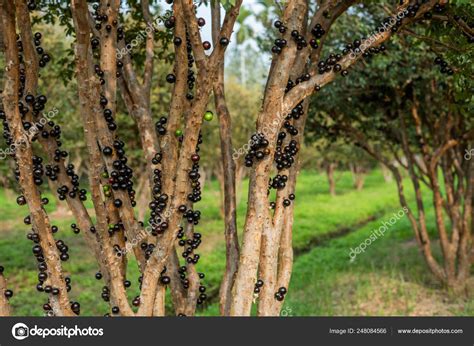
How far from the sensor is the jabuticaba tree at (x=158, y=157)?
3.77 metres

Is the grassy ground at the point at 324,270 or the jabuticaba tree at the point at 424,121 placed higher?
the jabuticaba tree at the point at 424,121

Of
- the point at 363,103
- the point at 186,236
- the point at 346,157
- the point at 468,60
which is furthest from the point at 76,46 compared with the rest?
the point at 346,157

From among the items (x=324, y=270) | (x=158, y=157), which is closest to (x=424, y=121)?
(x=324, y=270)

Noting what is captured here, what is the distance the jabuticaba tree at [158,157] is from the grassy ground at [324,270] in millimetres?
1978

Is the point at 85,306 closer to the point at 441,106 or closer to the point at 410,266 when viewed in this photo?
the point at 410,266

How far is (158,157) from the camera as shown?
4254 mm

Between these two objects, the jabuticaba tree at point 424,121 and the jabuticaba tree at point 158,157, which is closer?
the jabuticaba tree at point 158,157

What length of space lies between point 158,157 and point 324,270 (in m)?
13.5

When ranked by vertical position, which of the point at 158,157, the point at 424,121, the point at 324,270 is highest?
the point at 424,121

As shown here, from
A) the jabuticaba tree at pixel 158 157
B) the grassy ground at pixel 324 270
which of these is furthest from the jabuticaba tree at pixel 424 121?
the jabuticaba tree at pixel 158 157

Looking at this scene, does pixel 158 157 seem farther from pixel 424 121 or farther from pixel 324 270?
pixel 324 270

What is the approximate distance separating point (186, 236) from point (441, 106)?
404 inches

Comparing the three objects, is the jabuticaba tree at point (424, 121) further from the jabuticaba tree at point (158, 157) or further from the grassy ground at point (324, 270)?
the jabuticaba tree at point (158, 157)

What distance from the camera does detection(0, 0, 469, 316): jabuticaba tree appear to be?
3773 mm
